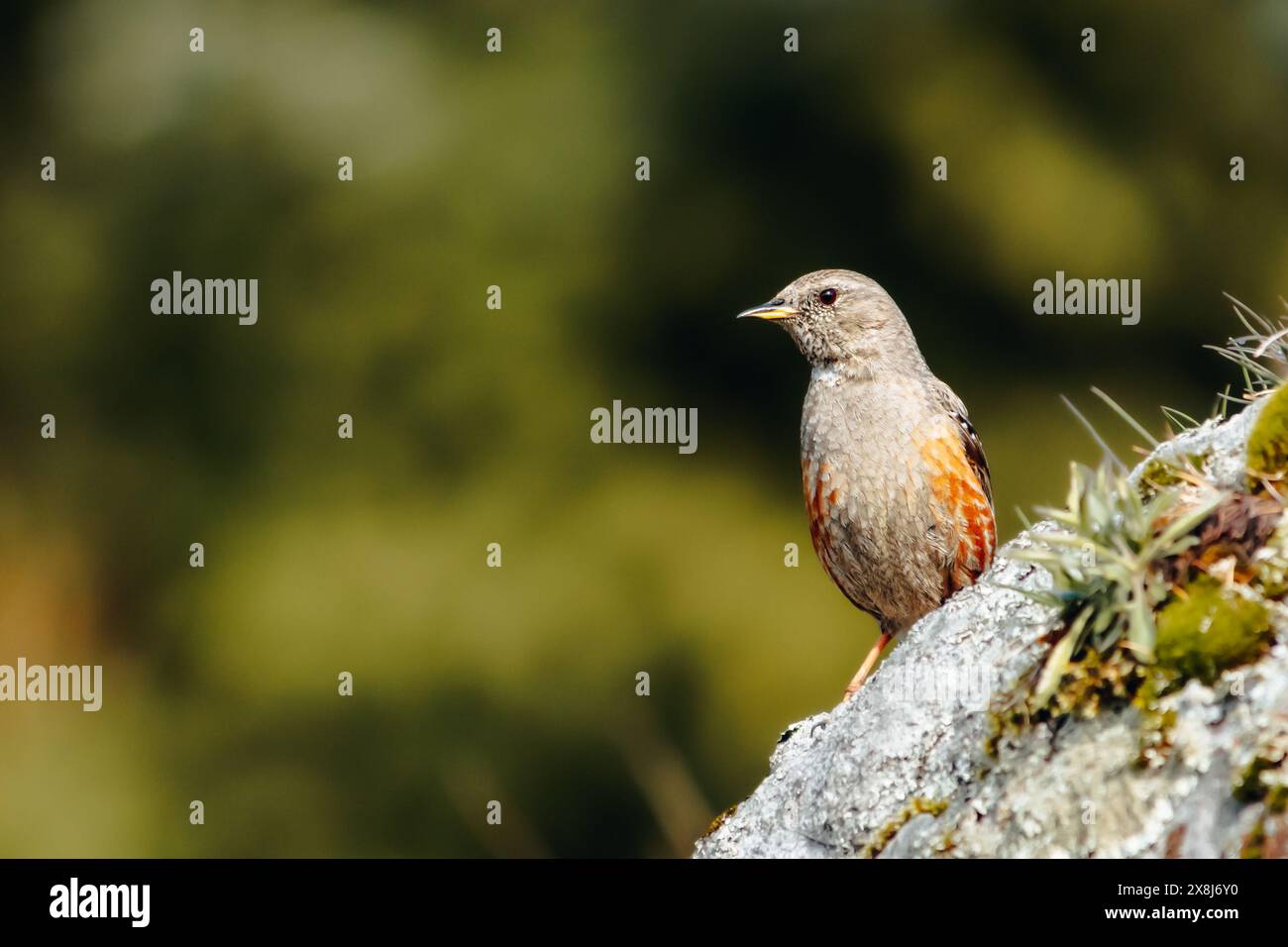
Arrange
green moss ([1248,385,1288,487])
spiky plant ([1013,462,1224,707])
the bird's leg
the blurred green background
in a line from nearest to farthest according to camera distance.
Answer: spiky plant ([1013,462,1224,707])
green moss ([1248,385,1288,487])
the bird's leg
the blurred green background

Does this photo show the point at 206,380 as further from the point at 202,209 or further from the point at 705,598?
the point at 705,598

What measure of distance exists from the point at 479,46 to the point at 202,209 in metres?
2.85

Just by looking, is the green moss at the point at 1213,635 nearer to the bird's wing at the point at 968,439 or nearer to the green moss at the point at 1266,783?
the green moss at the point at 1266,783

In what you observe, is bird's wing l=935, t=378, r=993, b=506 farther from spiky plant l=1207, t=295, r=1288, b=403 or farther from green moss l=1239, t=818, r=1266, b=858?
green moss l=1239, t=818, r=1266, b=858

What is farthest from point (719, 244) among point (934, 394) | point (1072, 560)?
point (1072, 560)

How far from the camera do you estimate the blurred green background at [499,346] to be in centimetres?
1080

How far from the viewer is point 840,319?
19.5ft

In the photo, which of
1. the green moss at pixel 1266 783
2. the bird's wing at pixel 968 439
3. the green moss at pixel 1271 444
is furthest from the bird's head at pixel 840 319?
the green moss at pixel 1266 783

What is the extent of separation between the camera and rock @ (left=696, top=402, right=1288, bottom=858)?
2486mm

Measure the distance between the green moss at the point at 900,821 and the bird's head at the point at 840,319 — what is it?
113 inches

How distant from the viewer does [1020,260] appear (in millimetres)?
11648

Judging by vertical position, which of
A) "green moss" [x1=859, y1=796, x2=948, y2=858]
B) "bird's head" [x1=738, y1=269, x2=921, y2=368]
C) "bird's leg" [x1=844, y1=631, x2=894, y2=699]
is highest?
"bird's head" [x1=738, y1=269, x2=921, y2=368]

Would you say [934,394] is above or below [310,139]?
below

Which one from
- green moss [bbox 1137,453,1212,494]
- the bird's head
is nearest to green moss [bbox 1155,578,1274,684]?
green moss [bbox 1137,453,1212,494]
